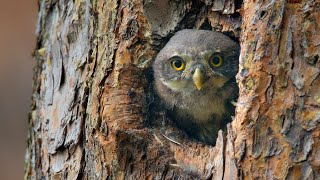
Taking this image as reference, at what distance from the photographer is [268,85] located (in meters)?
3.12

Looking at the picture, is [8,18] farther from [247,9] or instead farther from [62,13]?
[247,9]

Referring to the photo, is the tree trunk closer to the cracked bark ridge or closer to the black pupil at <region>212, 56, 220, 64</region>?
the cracked bark ridge

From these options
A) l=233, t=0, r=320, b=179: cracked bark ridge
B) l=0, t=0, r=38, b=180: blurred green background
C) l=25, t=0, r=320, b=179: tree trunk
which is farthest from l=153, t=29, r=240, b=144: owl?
l=0, t=0, r=38, b=180: blurred green background

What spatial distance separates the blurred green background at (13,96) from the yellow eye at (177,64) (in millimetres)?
3137

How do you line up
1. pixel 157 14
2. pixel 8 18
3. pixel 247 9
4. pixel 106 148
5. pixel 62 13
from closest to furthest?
pixel 247 9 → pixel 106 148 → pixel 157 14 → pixel 62 13 → pixel 8 18

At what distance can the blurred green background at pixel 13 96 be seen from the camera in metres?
7.13

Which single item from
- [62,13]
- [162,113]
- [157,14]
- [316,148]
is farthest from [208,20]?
[316,148]

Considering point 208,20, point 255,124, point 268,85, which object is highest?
point 208,20

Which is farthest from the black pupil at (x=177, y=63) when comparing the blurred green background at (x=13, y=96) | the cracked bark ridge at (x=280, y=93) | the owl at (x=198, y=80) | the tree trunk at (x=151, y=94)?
the blurred green background at (x=13, y=96)

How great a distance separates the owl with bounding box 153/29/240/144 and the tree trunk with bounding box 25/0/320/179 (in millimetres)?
105

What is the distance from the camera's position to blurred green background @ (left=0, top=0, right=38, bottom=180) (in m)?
7.13

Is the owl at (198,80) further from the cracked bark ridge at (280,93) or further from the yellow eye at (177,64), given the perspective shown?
the cracked bark ridge at (280,93)

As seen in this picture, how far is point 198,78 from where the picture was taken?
4031 mm

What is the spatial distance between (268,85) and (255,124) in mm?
208
